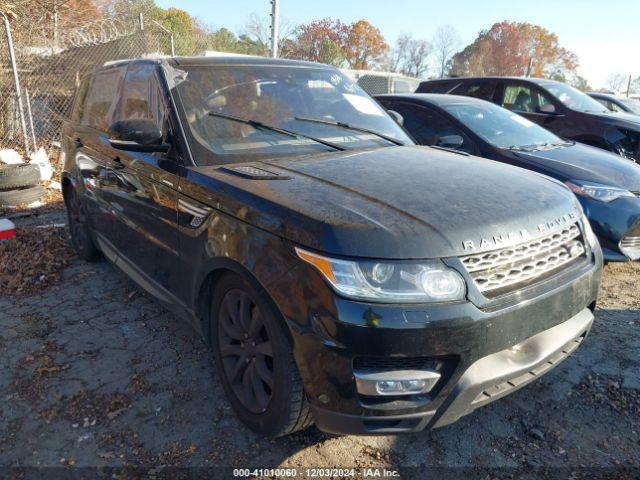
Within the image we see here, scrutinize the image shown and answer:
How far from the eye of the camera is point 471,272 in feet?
6.37

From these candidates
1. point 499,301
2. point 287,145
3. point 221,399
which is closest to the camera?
point 499,301

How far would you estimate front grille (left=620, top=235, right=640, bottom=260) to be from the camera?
407cm

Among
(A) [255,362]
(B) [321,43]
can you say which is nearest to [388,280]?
(A) [255,362]

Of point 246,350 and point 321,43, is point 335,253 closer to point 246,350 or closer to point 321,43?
point 246,350

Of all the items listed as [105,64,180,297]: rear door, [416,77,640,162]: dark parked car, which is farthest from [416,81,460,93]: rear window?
[105,64,180,297]: rear door

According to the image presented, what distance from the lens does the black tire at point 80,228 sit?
4469 mm

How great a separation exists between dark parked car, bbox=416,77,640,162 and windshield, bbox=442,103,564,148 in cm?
207

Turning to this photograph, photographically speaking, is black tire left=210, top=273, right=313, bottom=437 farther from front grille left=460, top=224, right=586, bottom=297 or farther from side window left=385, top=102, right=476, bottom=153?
side window left=385, top=102, right=476, bottom=153

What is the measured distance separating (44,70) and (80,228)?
6.43 metres

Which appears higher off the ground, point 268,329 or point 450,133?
point 450,133

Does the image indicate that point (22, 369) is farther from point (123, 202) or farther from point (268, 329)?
point (268, 329)

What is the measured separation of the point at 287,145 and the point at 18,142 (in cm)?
822

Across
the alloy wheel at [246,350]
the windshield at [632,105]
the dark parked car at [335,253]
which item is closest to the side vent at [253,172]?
the dark parked car at [335,253]

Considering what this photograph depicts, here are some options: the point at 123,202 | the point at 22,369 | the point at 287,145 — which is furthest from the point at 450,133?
the point at 22,369
